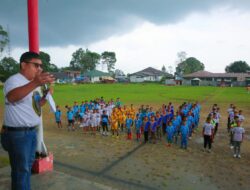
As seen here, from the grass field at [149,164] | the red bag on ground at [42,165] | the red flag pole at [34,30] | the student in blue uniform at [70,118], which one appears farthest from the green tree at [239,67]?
the red bag on ground at [42,165]

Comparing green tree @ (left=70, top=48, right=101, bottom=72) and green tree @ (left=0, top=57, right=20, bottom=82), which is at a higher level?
green tree @ (left=70, top=48, right=101, bottom=72)

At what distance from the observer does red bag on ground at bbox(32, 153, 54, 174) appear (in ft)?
14.4

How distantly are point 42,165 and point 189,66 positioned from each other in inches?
4522

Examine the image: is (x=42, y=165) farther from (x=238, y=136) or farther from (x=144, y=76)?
(x=144, y=76)

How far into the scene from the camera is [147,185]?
6496mm

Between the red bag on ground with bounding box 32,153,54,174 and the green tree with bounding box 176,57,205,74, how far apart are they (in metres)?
111

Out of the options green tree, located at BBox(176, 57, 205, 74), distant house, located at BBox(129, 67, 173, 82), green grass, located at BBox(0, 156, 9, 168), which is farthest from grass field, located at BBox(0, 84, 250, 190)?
green tree, located at BBox(176, 57, 205, 74)

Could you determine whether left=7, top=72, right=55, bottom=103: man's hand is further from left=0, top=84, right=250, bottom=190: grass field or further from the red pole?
left=0, top=84, right=250, bottom=190: grass field

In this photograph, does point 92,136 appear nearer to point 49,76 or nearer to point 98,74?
point 49,76

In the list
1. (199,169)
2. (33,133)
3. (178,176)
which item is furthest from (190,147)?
(33,133)

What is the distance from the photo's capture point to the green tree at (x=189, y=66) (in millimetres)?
112562

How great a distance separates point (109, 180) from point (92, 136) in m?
6.10

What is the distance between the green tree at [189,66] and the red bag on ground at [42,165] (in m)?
111

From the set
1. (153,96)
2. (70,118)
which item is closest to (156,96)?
(153,96)
